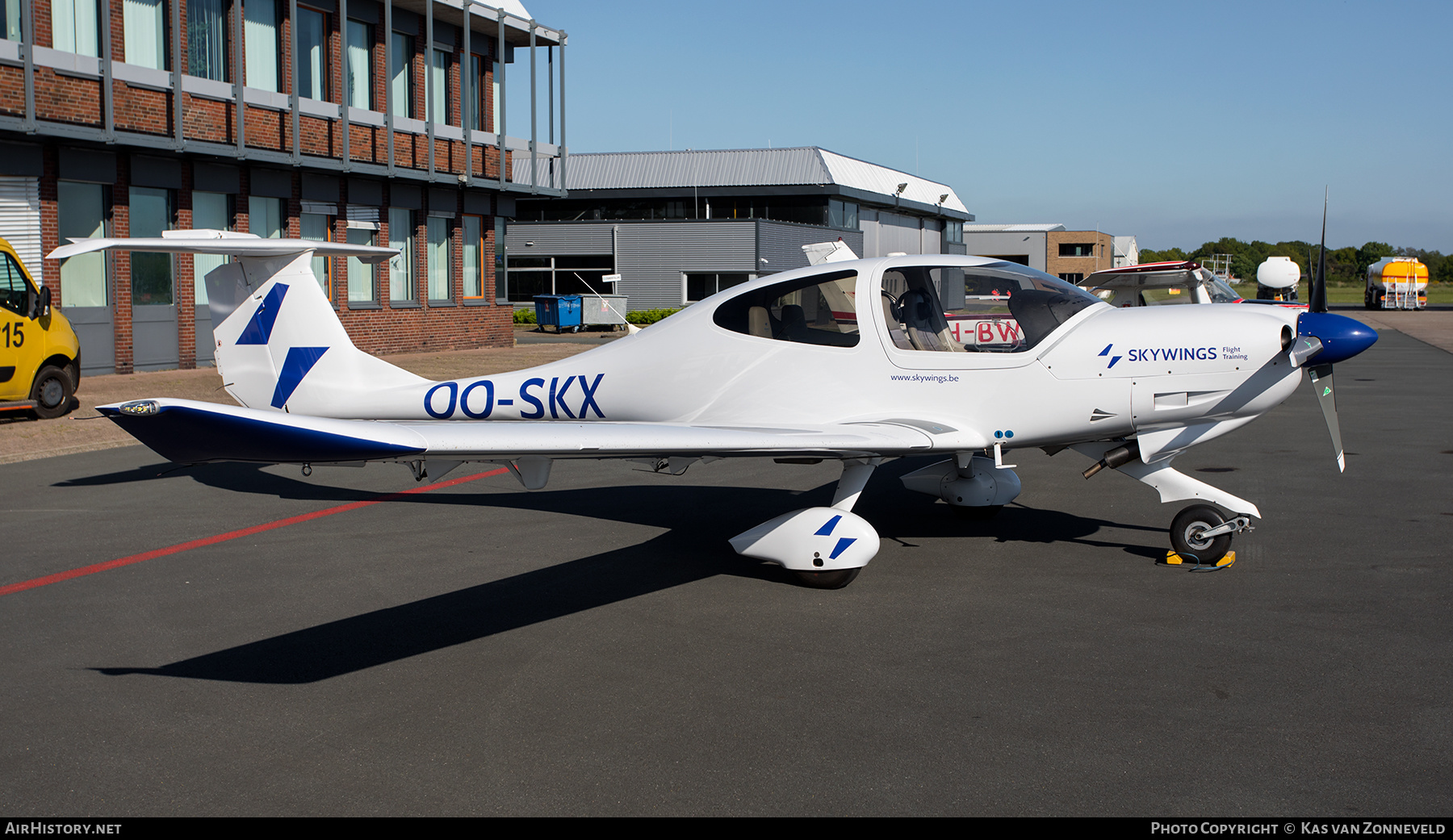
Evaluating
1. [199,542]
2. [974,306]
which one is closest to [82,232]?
[199,542]

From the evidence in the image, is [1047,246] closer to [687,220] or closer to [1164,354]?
[687,220]

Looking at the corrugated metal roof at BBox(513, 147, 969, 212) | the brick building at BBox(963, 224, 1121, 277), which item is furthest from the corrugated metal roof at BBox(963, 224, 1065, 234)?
the corrugated metal roof at BBox(513, 147, 969, 212)

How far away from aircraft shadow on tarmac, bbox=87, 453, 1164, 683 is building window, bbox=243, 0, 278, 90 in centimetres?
1437

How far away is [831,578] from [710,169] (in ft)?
165

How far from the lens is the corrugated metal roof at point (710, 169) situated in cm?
5381

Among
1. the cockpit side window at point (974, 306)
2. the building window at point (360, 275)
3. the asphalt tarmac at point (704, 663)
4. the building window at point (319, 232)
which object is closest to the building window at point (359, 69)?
the building window at point (319, 232)

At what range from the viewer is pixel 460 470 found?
38.5 feet

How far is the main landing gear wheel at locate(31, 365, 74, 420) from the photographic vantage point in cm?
1462

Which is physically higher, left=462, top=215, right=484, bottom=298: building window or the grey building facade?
the grey building facade

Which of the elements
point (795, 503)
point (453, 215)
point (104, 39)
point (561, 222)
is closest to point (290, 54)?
point (104, 39)

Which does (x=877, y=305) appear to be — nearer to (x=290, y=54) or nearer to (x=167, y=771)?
(x=167, y=771)

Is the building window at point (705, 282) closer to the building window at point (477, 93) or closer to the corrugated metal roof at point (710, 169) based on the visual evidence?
the corrugated metal roof at point (710, 169)

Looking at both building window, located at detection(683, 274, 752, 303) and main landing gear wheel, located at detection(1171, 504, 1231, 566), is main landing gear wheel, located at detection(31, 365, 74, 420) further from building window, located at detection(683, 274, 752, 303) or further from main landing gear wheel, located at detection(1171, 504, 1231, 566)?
building window, located at detection(683, 274, 752, 303)
